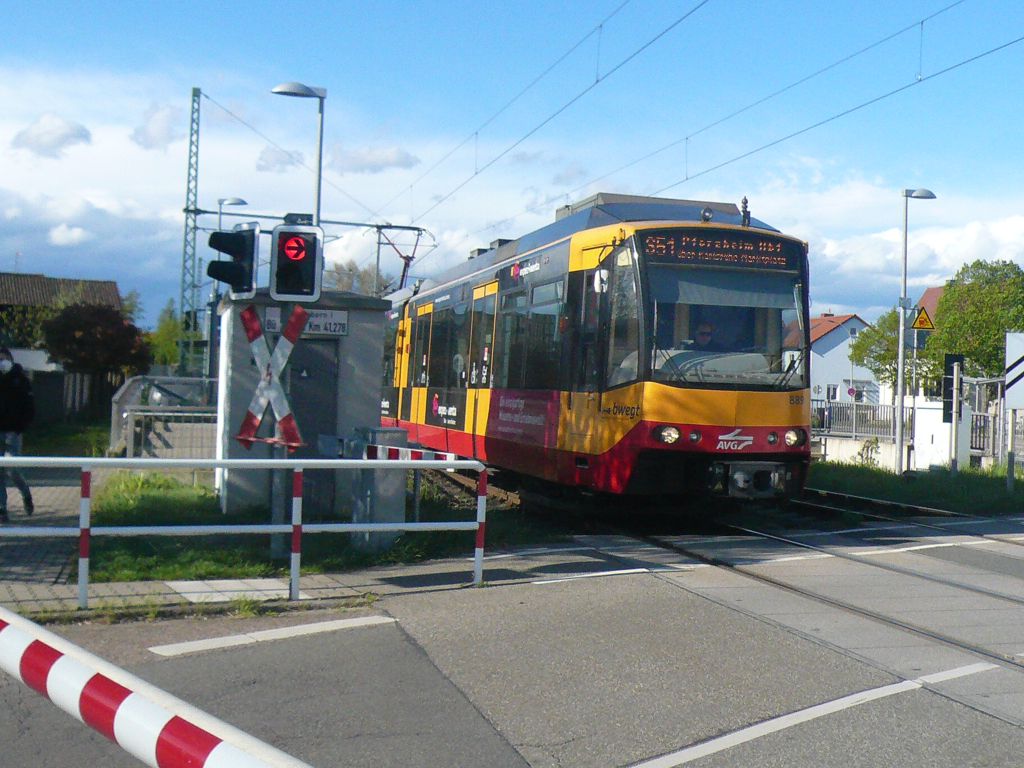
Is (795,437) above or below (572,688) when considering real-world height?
above

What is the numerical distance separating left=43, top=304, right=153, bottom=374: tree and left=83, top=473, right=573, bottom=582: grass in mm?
35764

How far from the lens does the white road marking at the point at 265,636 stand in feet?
23.1

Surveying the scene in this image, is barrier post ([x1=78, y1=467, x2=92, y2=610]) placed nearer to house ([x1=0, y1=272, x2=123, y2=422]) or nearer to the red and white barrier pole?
the red and white barrier pole

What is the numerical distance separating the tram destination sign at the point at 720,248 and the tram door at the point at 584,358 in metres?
0.68

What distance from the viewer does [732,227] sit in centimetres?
1299

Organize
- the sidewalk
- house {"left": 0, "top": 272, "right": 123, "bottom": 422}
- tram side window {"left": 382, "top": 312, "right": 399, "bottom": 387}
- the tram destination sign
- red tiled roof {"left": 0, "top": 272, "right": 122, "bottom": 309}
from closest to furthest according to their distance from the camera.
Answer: the sidewalk < the tram destination sign < tram side window {"left": 382, "top": 312, "right": 399, "bottom": 387} < house {"left": 0, "top": 272, "right": 123, "bottom": 422} < red tiled roof {"left": 0, "top": 272, "right": 122, "bottom": 309}

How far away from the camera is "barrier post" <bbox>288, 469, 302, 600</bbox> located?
28.1 ft

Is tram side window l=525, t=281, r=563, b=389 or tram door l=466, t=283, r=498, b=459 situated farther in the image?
tram door l=466, t=283, r=498, b=459

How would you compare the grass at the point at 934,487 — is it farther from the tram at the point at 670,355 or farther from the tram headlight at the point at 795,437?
the tram at the point at 670,355

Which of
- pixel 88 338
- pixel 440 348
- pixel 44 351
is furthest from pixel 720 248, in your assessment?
pixel 44 351

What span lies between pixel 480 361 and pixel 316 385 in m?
3.98

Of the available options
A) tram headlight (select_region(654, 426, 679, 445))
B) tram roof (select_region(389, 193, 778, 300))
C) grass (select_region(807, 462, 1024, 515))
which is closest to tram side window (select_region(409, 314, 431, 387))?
tram roof (select_region(389, 193, 778, 300))

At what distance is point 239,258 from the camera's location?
1019 centimetres

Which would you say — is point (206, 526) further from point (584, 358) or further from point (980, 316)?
point (980, 316)
